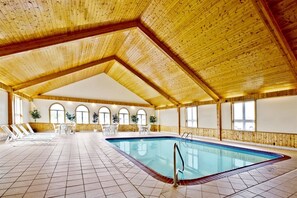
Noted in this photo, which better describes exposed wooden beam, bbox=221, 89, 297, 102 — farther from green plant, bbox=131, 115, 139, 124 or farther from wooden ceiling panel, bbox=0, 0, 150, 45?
green plant, bbox=131, 115, 139, 124

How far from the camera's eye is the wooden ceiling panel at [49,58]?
235 inches

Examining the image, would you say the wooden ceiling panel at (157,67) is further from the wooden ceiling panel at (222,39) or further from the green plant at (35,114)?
the green plant at (35,114)

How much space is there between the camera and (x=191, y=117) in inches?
472

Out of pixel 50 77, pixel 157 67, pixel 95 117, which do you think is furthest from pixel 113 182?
pixel 95 117

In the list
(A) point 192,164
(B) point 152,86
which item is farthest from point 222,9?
(B) point 152,86

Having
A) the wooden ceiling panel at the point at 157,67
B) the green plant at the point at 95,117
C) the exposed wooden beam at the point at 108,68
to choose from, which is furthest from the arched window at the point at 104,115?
the wooden ceiling panel at the point at 157,67

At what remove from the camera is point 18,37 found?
4578 mm

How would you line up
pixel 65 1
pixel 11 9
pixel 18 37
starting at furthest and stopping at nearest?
pixel 18 37 < pixel 65 1 < pixel 11 9

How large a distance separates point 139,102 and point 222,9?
11.3 m

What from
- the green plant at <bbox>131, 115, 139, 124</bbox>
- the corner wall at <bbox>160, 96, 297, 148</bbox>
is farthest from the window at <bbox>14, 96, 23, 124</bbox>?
the corner wall at <bbox>160, 96, 297, 148</bbox>

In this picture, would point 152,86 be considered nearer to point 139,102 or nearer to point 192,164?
point 139,102

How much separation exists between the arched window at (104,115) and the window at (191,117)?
634cm

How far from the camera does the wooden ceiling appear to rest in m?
4.21

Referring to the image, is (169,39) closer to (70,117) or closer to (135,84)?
(135,84)
